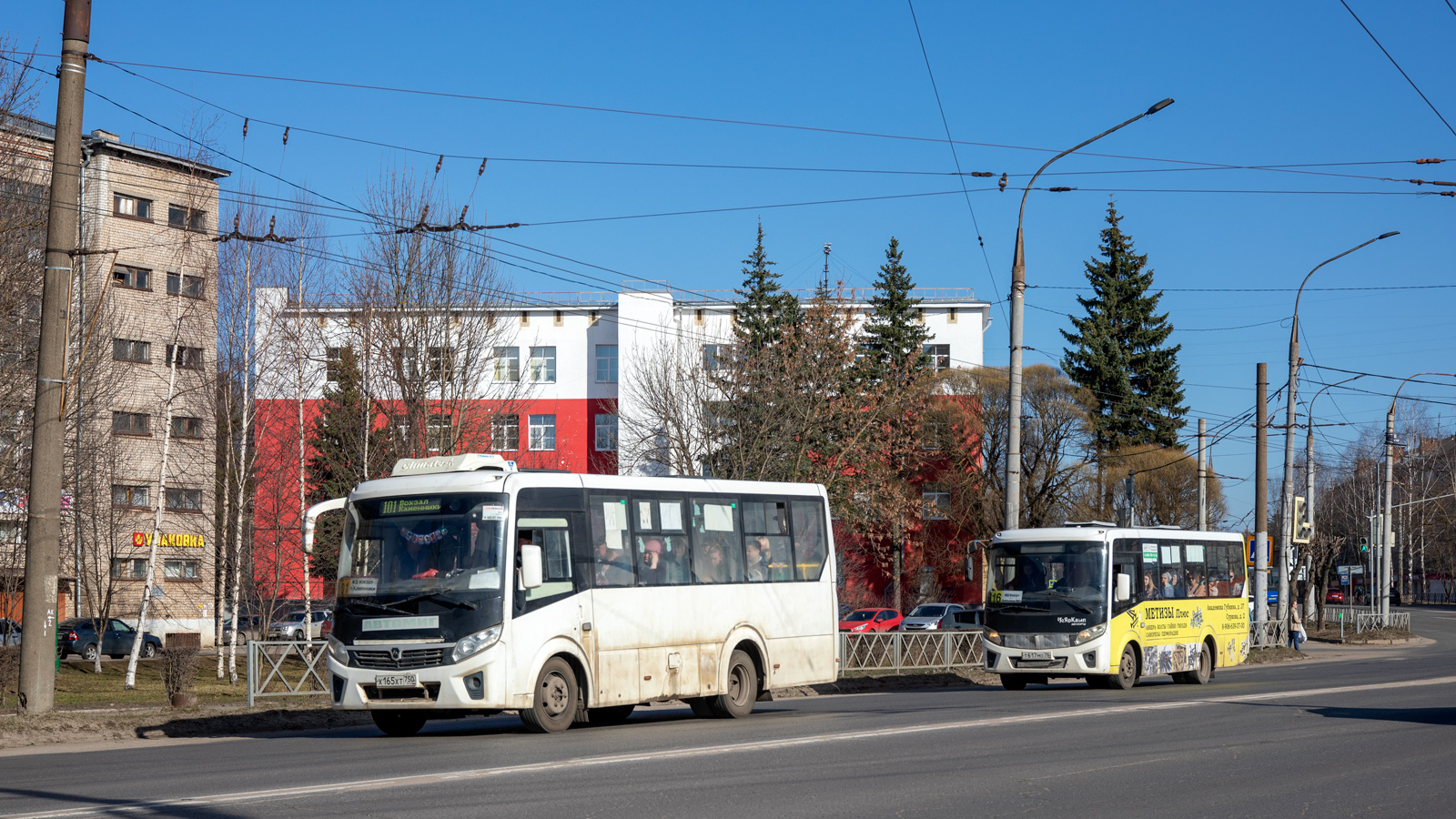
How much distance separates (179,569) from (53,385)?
1498 inches

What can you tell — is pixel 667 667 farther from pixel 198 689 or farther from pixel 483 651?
pixel 198 689

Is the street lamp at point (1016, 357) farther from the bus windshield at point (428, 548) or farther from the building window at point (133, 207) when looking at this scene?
the building window at point (133, 207)

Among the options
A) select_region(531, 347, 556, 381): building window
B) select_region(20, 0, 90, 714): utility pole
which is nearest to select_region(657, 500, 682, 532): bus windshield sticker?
select_region(20, 0, 90, 714): utility pole

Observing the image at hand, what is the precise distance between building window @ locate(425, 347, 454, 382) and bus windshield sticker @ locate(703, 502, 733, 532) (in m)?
16.6

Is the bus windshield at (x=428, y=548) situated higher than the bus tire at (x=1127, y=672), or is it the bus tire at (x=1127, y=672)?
the bus windshield at (x=428, y=548)

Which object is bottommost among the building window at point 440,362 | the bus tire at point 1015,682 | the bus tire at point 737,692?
the bus tire at point 1015,682

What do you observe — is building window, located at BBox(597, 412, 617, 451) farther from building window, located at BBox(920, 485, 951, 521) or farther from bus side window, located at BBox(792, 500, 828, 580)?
bus side window, located at BBox(792, 500, 828, 580)

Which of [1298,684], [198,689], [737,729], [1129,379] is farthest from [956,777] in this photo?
[1129,379]

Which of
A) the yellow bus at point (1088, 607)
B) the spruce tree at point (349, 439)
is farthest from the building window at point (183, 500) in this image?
the yellow bus at point (1088, 607)

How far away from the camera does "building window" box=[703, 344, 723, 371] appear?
51.6 meters

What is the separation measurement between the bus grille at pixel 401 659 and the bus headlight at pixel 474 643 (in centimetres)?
17

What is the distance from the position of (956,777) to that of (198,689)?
2097 cm

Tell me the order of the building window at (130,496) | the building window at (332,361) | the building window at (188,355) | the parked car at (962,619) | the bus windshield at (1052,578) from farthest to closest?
the parked car at (962,619)
the building window at (130,496)
the building window at (332,361)
the building window at (188,355)
the bus windshield at (1052,578)

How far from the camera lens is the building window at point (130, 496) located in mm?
45781
